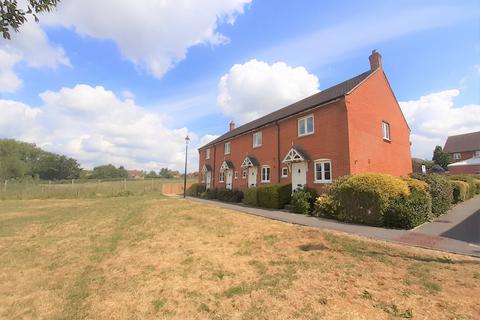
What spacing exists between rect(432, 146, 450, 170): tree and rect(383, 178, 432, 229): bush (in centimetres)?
5062

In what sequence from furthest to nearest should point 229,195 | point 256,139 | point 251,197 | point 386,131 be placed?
point 229,195 → point 256,139 → point 251,197 → point 386,131

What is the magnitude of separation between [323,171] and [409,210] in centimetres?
698

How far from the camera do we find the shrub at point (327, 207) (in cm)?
1372

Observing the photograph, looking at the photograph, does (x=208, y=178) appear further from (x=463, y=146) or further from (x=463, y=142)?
(x=463, y=142)

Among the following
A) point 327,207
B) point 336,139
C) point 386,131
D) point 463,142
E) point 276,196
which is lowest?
point 327,207

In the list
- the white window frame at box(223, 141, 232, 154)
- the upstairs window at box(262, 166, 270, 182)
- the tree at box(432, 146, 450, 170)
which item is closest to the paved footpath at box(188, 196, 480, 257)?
the upstairs window at box(262, 166, 270, 182)

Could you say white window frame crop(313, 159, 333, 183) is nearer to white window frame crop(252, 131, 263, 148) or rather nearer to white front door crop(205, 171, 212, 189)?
white window frame crop(252, 131, 263, 148)

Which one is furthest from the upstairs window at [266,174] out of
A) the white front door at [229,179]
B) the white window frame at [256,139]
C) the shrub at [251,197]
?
the white front door at [229,179]

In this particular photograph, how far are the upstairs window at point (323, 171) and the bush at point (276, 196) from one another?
7.13 ft

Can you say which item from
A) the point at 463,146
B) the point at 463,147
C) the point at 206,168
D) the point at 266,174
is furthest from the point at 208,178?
the point at 463,146

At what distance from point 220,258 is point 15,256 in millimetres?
6576

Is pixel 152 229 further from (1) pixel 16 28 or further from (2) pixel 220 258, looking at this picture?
(1) pixel 16 28

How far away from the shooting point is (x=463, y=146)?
199 feet

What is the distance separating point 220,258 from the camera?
8.04m
